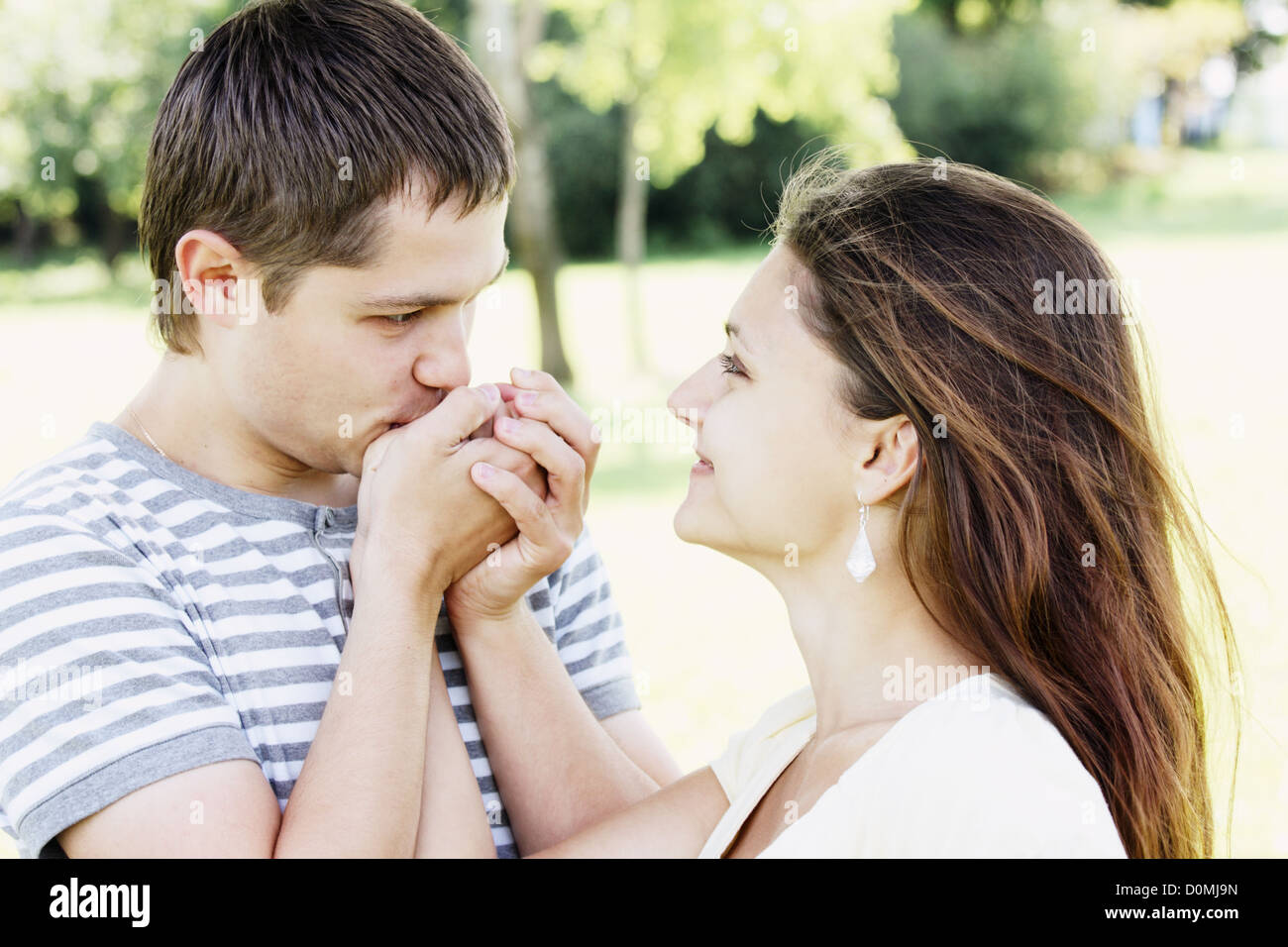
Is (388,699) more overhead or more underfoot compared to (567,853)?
more overhead

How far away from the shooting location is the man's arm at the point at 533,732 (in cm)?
231

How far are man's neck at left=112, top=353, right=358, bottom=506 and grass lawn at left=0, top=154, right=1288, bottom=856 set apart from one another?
5.74ft

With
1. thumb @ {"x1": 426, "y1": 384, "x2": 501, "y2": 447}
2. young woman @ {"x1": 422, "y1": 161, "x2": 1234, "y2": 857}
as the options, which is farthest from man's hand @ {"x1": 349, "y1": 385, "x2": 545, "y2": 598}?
young woman @ {"x1": 422, "y1": 161, "x2": 1234, "y2": 857}

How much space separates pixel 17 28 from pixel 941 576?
32.1m

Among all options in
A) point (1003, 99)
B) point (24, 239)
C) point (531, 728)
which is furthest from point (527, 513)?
point (24, 239)

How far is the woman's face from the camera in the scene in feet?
7.22

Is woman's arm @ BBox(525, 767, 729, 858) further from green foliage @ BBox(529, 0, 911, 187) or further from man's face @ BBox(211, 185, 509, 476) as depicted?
green foliage @ BBox(529, 0, 911, 187)

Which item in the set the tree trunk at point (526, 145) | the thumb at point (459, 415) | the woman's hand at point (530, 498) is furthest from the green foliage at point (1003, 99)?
the thumb at point (459, 415)

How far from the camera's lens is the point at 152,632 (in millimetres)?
1909

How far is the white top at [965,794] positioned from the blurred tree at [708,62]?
11.8 meters

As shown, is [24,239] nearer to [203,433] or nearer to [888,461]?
[203,433]
